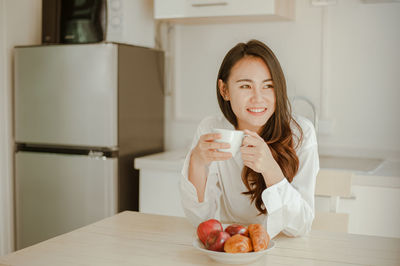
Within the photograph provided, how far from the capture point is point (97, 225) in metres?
1.45

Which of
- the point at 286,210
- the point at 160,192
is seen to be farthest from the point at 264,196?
the point at 160,192

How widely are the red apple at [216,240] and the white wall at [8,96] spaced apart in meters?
1.90

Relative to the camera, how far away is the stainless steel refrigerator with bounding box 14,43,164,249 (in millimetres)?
2590

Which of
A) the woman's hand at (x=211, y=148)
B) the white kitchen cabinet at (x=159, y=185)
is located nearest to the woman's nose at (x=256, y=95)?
the woman's hand at (x=211, y=148)

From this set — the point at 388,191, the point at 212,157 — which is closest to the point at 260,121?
the point at 212,157

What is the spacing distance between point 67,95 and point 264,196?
1.62 metres

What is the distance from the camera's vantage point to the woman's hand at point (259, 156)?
1.27m

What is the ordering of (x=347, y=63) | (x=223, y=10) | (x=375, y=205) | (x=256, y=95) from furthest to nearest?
(x=347, y=63) → (x=223, y=10) → (x=375, y=205) → (x=256, y=95)

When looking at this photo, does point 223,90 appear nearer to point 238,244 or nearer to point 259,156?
point 259,156

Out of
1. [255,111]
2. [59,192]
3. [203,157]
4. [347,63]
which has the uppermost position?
[347,63]

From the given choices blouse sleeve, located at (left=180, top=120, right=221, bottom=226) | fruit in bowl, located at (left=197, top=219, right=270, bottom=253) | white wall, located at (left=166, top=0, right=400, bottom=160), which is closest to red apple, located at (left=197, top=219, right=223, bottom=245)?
fruit in bowl, located at (left=197, top=219, right=270, bottom=253)

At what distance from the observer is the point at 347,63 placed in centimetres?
273

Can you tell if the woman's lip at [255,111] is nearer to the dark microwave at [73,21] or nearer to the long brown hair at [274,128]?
the long brown hair at [274,128]

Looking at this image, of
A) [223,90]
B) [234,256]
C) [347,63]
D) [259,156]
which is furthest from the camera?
[347,63]
